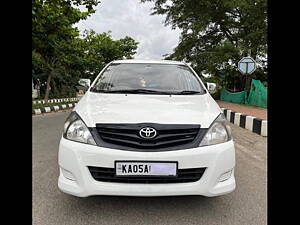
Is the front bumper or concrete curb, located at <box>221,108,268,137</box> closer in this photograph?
the front bumper

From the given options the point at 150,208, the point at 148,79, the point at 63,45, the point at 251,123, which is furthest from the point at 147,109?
the point at 63,45

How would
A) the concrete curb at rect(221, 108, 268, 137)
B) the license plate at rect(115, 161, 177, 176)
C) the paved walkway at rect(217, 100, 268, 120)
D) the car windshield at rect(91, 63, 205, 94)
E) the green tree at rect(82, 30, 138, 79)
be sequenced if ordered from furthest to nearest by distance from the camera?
the green tree at rect(82, 30, 138, 79) < the paved walkway at rect(217, 100, 268, 120) < the concrete curb at rect(221, 108, 268, 137) < the car windshield at rect(91, 63, 205, 94) < the license plate at rect(115, 161, 177, 176)

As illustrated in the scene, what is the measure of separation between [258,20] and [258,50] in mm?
1702

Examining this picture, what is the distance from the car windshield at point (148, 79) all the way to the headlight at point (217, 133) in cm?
81

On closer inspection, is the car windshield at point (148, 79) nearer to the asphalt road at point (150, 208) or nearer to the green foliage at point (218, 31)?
the asphalt road at point (150, 208)

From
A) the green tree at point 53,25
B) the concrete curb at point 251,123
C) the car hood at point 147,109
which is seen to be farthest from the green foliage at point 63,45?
the car hood at point 147,109

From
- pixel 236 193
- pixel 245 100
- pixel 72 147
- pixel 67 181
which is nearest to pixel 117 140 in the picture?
pixel 72 147

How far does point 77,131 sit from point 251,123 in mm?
5784

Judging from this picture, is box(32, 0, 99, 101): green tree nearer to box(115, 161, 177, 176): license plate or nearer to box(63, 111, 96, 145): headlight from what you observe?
box(63, 111, 96, 145): headlight

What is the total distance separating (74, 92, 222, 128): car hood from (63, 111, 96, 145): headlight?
0.05 meters

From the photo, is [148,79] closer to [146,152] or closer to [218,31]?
[146,152]

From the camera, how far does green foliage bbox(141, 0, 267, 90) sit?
1472 cm

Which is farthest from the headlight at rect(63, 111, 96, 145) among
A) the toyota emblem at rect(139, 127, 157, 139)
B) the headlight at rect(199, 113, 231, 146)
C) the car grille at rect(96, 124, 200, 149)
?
the headlight at rect(199, 113, 231, 146)
